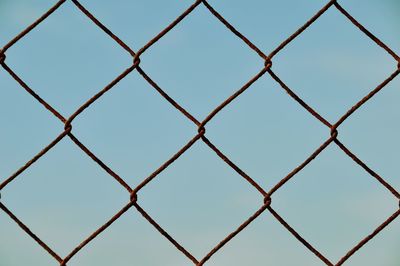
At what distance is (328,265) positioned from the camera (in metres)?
1.50

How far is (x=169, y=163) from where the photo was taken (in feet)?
4.95

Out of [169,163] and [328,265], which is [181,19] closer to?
[169,163]

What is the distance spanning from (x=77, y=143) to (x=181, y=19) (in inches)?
16.8

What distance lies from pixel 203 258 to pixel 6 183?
0.55 meters

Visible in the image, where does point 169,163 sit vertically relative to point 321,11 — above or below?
below

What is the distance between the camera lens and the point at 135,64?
1588 mm

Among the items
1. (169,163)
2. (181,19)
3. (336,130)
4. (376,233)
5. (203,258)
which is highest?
(181,19)

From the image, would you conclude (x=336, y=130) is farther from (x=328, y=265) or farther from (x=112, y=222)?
(x=112, y=222)

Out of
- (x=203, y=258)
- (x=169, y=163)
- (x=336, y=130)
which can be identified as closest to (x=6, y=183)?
(x=169, y=163)

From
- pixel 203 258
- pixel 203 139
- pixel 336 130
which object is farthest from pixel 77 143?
pixel 336 130

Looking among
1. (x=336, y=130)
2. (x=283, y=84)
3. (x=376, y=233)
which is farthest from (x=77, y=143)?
(x=376, y=233)

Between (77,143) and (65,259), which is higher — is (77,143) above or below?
above

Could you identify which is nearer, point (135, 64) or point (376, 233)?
point (376, 233)

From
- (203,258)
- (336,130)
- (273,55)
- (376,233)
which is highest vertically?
(273,55)
